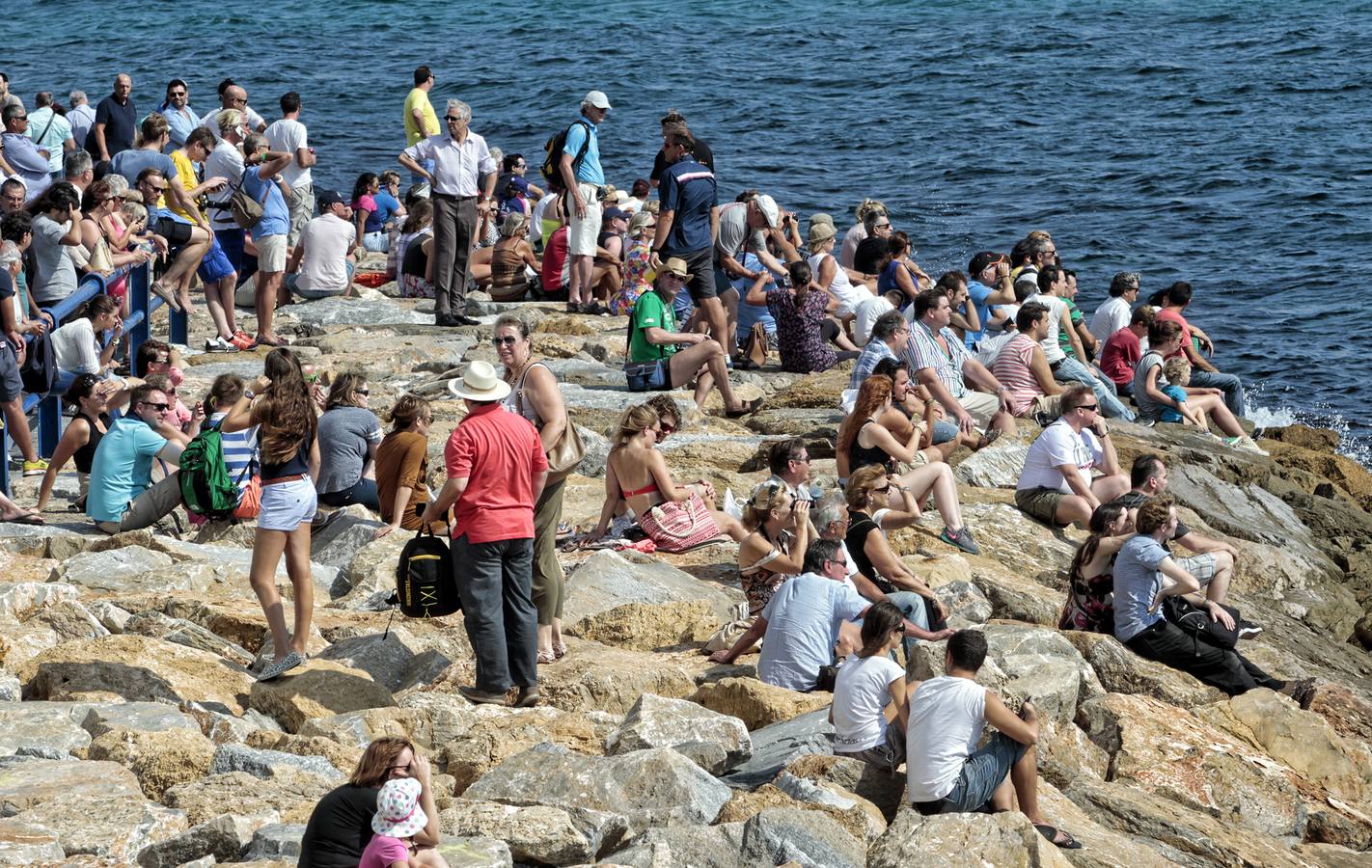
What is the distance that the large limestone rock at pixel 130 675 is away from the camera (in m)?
7.60

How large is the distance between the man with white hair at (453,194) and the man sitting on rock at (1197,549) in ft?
21.8

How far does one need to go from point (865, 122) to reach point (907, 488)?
26.9 m

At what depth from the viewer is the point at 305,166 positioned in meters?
16.5

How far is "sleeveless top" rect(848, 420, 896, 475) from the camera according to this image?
1070cm

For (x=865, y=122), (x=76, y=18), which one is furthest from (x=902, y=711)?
(x=76, y=18)

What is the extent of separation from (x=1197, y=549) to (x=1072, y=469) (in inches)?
40.4

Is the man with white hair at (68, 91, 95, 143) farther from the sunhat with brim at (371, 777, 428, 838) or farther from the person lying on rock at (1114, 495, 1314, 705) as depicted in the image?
the sunhat with brim at (371, 777, 428, 838)

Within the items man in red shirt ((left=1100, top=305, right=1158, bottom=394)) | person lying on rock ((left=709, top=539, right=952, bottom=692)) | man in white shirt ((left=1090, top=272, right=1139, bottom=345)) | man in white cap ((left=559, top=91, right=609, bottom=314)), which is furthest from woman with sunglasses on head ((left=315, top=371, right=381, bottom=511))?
man in white shirt ((left=1090, top=272, right=1139, bottom=345))

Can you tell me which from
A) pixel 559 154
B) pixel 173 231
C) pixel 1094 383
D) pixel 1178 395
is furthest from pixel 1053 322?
pixel 173 231

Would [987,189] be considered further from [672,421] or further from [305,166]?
[672,421]

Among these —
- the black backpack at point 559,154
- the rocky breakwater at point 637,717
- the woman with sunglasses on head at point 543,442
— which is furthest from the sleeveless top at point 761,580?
the black backpack at point 559,154

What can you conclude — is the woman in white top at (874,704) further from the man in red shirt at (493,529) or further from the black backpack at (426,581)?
the black backpack at (426,581)

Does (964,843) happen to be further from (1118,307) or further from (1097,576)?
(1118,307)

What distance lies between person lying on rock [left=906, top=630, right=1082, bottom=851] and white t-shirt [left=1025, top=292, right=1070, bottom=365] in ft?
24.0
